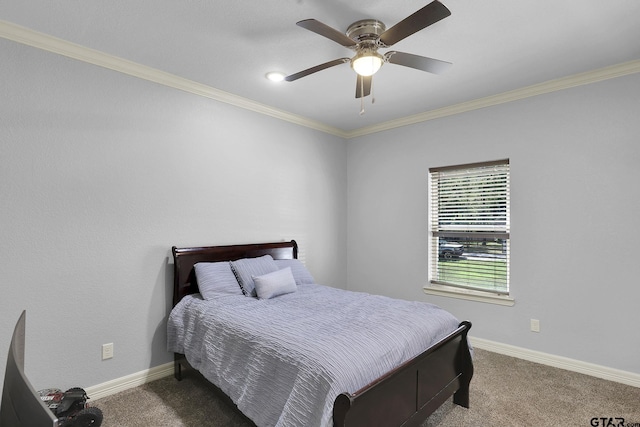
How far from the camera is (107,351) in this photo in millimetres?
2635

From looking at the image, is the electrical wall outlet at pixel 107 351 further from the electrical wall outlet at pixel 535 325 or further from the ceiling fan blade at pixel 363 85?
the electrical wall outlet at pixel 535 325

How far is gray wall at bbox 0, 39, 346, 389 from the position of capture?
2.30 metres

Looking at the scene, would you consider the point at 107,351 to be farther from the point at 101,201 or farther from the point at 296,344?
the point at 296,344

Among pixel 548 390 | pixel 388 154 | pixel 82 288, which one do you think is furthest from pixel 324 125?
pixel 548 390

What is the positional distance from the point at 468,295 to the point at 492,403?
4.42ft

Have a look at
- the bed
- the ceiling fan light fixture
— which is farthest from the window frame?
the ceiling fan light fixture

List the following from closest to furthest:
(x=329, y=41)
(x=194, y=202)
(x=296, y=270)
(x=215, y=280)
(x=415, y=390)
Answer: (x=415, y=390) → (x=329, y=41) → (x=215, y=280) → (x=194, y=202) → (x=296, y=270)

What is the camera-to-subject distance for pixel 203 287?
288 cm

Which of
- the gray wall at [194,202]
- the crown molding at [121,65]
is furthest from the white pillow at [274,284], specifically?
the crown molding at [121,65]

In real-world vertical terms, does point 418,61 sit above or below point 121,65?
below

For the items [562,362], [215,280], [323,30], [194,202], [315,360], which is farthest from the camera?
[194,202]

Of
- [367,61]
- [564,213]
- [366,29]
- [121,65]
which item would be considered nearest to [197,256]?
[121,65]

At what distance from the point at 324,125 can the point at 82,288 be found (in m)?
3.25

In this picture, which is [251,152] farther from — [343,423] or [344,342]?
[343,423]
